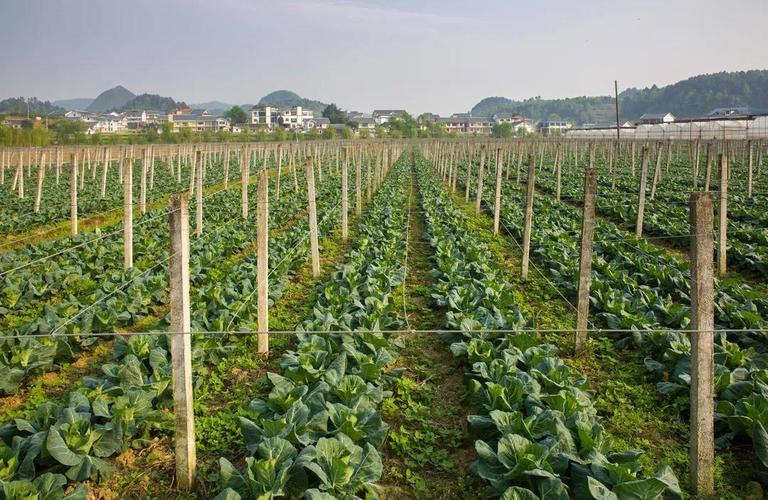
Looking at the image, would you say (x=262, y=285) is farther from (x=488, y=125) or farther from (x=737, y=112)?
(x=488, y=125)

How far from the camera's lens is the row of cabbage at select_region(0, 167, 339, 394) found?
662 cm

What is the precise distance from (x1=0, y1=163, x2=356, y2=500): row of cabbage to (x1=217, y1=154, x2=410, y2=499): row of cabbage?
36.9 inches

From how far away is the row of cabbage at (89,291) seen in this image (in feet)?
21.7

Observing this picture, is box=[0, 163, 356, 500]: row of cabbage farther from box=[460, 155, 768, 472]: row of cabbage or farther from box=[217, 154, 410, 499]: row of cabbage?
box=[460, 155, 768, 472]: row of cabbage

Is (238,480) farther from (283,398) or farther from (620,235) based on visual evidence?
(620,235)

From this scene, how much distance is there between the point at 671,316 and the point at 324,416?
5.35 meters

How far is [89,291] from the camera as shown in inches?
378

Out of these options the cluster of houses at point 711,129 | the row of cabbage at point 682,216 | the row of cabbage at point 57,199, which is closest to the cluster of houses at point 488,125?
the cluster of houses at point 711,129

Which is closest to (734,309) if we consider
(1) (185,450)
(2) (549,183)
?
(1) (185,450)

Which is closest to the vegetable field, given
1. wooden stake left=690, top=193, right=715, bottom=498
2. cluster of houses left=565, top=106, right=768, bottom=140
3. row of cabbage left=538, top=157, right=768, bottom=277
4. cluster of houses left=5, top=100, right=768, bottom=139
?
wooden stake left=690, top=193, right=715, bottom=498

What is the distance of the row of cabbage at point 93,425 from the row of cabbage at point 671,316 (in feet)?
14.7

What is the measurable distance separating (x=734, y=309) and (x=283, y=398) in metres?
6.37

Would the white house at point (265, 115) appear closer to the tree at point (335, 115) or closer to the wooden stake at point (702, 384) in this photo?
the tree at point (335, 115)

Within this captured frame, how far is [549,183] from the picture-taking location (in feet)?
90.8
